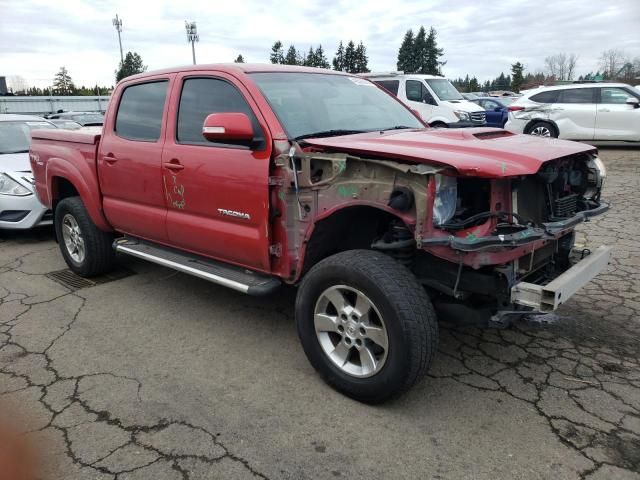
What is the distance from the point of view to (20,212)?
6.59 meters

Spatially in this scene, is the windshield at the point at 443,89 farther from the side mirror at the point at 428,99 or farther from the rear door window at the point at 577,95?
the rear door window at the point at 577,95

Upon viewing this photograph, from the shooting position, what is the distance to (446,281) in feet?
9.77

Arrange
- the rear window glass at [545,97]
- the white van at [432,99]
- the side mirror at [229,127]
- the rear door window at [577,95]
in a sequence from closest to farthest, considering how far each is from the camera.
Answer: the side mirror at [229,127] → the rear door window at [577,95] → the rear window glass at [545,97] → the white van at [432,99]

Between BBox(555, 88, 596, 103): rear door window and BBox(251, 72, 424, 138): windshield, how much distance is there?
11088 millimetres

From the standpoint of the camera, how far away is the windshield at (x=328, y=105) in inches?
139

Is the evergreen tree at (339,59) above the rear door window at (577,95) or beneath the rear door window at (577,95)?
above

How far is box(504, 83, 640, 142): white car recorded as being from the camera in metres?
12.9

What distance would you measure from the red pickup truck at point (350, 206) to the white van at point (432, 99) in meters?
10.5

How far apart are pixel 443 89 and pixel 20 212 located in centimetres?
1212

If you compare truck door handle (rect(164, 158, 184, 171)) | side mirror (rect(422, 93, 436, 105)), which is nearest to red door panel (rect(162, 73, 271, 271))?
truck door handle (rect(164, 158, 184, 171))

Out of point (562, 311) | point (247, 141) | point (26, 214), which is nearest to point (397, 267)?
point (247, 141)

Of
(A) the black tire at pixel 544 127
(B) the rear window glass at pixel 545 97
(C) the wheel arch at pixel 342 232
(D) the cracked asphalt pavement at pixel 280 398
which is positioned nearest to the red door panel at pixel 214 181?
(C) the wheel arch at pixel 342 232

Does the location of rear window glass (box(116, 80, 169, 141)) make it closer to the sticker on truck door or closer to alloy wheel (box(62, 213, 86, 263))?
the sticker on truck door

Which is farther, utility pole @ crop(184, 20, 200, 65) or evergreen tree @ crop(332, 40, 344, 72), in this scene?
evergreen tree @ crop(332, 40, 344, 72)
